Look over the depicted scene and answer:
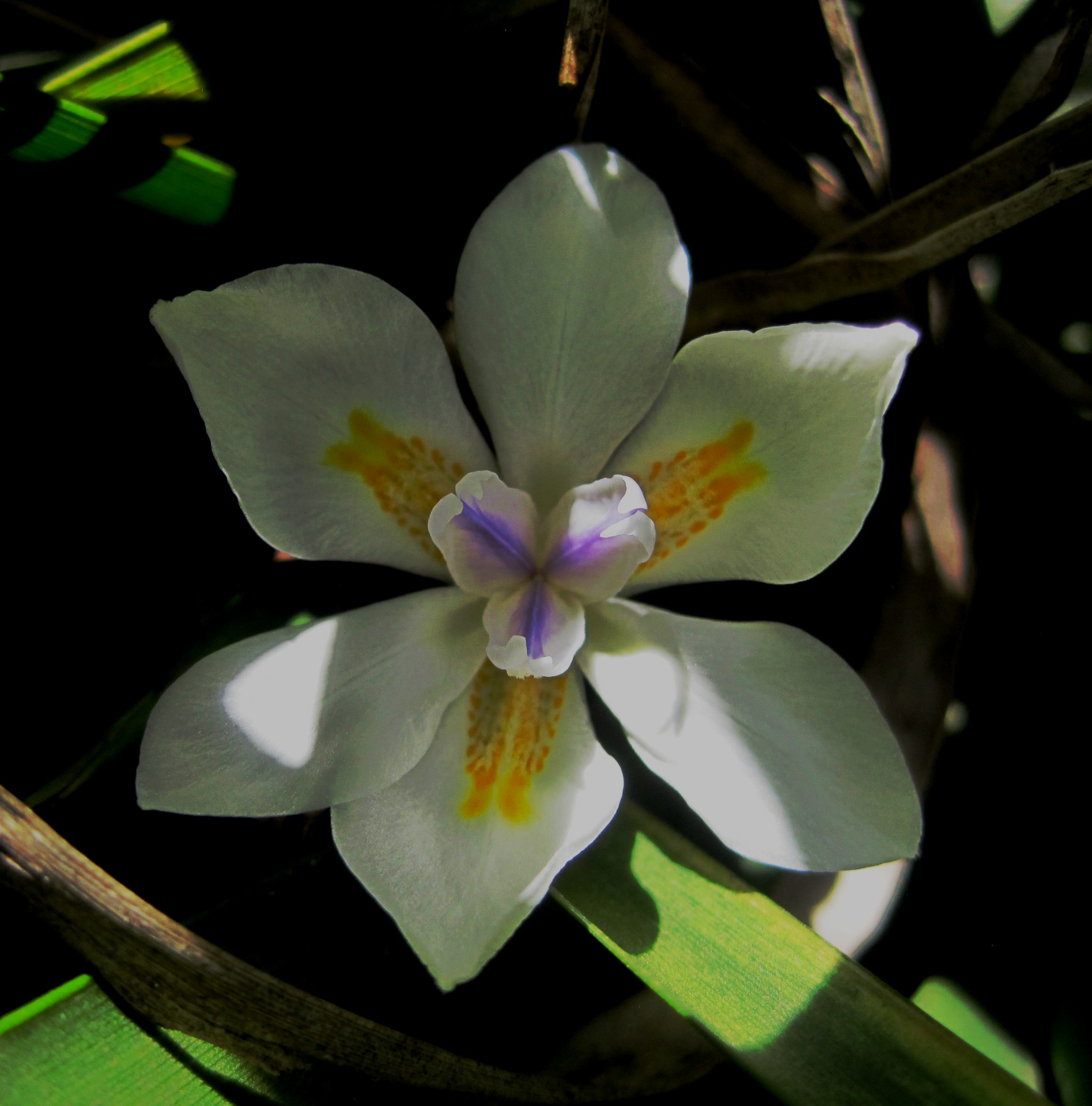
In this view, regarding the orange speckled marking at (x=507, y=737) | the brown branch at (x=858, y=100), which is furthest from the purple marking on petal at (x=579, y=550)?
the brown branch at (x=858, y=100)

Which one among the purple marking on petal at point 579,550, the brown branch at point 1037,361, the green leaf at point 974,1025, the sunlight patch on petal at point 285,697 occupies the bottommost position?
the green leaf at point 974,1025

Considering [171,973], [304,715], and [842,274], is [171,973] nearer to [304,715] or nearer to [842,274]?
[304,715]

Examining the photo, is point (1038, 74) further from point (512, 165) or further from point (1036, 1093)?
point (1036, 1093)

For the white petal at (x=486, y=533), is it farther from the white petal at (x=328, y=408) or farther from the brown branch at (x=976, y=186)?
the brown branch at (x=976, y=186)

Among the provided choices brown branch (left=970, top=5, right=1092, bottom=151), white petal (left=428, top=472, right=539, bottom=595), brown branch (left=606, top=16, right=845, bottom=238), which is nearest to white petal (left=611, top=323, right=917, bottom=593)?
white petal (left=428, top=472, right=539, bottom=595)

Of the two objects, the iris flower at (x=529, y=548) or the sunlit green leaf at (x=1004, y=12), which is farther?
the sunlit green leaf at (x=1004, y=12)

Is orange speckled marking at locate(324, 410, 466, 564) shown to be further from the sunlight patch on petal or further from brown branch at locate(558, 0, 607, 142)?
brown branch at locate(558, 0, 607, 142)

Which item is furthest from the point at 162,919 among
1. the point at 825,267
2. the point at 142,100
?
the point at 825,267
